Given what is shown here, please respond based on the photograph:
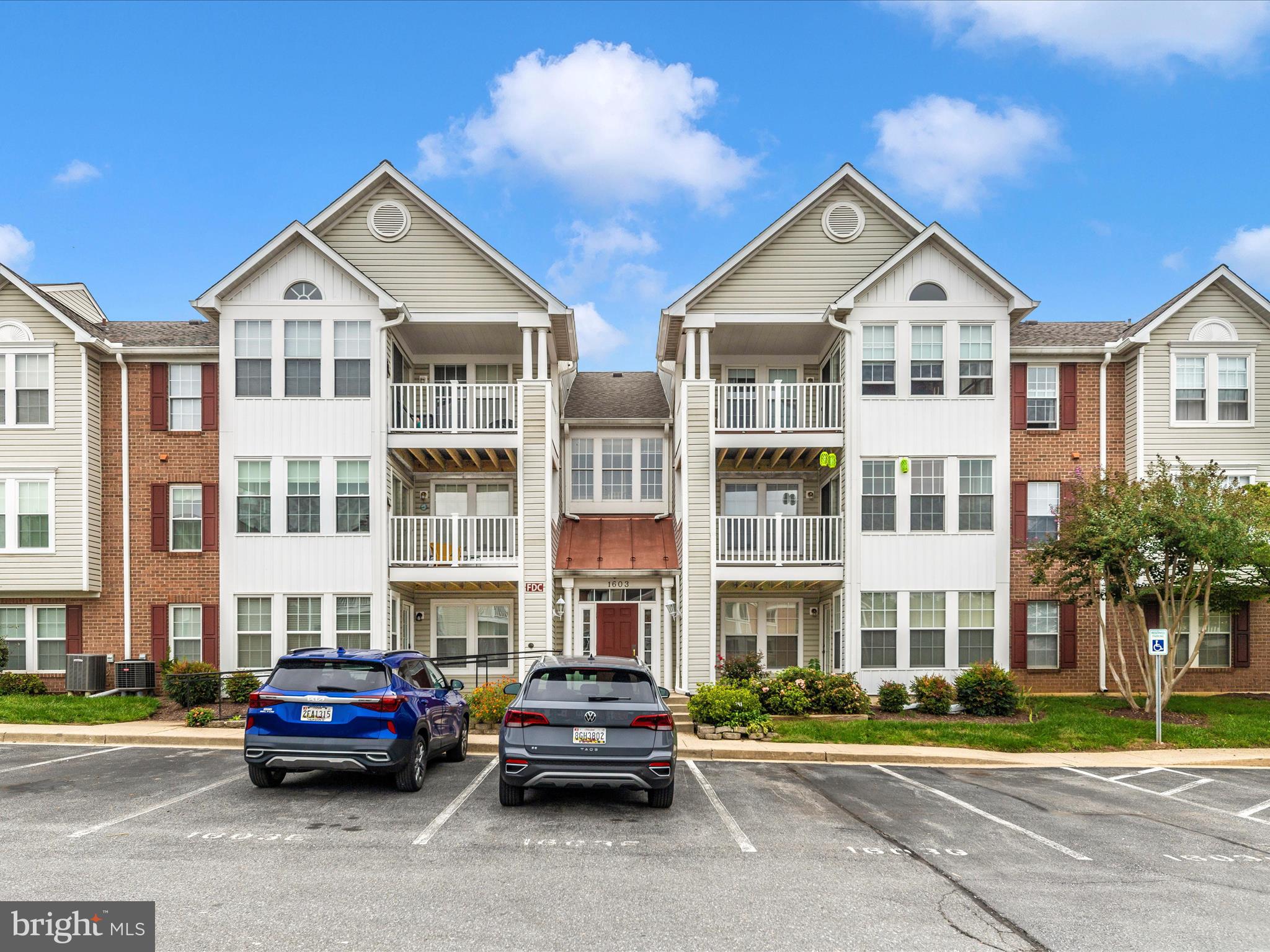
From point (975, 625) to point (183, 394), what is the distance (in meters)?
18.1

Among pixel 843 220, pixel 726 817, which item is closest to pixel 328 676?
pixel 726 817

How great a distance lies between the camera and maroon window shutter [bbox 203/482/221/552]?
21297 mm

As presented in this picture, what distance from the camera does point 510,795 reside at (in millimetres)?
10391

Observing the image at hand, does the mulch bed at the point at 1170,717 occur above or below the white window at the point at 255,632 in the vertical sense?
below

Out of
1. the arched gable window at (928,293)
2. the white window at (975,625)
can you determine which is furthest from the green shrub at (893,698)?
the arched gable window at (928,293)

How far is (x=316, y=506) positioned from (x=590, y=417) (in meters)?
7.13

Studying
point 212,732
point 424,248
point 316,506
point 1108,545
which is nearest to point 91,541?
point 316,506

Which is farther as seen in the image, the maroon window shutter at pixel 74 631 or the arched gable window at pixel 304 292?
the maroon window shutter at pixel 74 631

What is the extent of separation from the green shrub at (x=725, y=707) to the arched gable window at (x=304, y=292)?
11.6 m

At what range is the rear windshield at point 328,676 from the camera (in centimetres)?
1062

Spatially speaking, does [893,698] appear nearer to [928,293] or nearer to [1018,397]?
[1018,397]

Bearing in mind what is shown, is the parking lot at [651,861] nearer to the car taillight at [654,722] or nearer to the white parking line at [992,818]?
the white parking line at [992,818]

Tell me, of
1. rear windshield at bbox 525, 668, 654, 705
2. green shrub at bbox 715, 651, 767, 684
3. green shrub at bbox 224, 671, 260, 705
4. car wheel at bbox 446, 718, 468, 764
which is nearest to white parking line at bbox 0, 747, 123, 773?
green shrub at bbox 224, 671, 260, 705

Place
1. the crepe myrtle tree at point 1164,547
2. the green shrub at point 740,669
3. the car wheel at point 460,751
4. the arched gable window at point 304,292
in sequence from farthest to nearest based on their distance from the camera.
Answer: the arched gable window at point 304,292 → the green shrub at point 740,669 → the crepe myrtle tree at point 1164,547 → the car wheel at point 460,751
